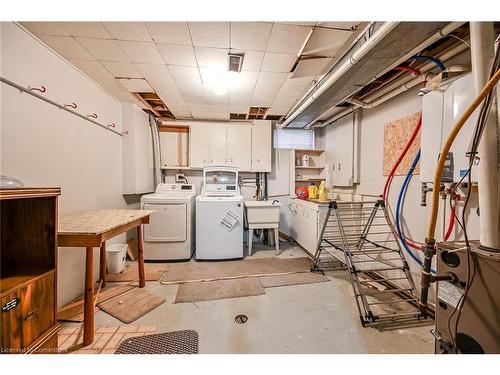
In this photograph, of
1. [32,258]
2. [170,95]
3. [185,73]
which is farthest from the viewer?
[170,95]

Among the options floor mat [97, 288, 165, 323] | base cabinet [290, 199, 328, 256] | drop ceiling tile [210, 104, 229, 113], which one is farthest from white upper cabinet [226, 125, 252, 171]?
floor mat [97, 288, 165, 323]

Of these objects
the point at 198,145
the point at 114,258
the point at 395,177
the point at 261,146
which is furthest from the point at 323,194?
the point at 114,258

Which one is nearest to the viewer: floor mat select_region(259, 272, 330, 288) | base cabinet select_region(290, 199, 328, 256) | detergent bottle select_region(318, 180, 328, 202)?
floor mat select_region(259, 272, 330, 288)

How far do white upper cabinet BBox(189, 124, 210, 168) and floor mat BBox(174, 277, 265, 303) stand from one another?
215cm

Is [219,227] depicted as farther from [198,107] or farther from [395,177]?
[395,177]

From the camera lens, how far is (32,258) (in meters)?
1.22

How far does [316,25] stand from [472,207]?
188cm

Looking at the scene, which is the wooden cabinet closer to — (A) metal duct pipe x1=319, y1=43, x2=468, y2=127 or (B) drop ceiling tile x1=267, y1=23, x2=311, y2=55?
(B) drop ceiling tile x1=267, y1=23, x2=311, y2=55

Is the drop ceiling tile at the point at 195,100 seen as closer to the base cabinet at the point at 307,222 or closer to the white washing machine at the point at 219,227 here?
the white washing machine at the point at 219,227

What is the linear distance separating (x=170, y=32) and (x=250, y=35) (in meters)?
0.67

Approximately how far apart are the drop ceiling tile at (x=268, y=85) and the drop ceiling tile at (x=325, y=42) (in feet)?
1.60

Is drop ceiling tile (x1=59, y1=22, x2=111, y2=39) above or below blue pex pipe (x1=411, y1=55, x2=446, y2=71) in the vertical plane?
above

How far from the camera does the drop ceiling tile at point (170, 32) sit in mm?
1591

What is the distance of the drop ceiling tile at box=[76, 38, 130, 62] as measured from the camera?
179cm
